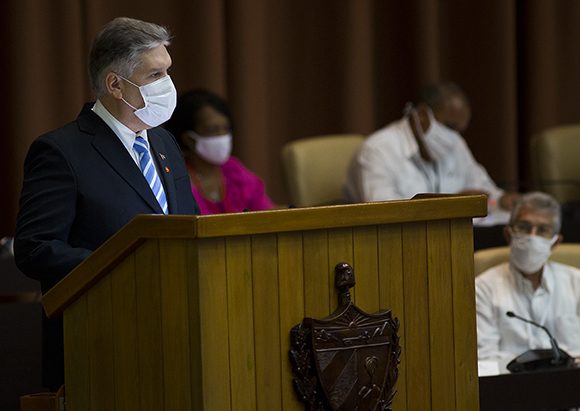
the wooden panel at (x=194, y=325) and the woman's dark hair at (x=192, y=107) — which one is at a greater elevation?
the woman's dark hair at (x=192, y=107)

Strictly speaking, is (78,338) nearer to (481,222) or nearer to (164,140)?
(164,140)

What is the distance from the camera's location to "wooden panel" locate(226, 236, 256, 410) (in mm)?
2533

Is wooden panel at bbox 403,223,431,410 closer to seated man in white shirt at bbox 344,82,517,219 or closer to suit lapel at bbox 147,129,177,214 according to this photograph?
suit lapel at bbox 147,129,177,214

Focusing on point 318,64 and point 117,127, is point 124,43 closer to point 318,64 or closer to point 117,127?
point 117,127

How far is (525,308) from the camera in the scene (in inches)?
181

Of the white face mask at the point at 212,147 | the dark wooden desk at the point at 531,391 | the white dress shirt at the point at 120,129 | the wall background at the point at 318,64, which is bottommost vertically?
the dark wooden desk at the point at 531,391

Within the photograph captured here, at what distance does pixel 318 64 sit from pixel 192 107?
8.00 feet

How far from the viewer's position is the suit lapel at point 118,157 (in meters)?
3.01

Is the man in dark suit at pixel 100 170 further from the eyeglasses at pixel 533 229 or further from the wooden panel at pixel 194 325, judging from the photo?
the eyeglasses at pixel 533 229

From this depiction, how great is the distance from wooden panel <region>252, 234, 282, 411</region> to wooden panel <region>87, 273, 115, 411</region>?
0.35 meters

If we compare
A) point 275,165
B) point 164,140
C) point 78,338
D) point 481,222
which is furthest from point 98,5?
point 78,338

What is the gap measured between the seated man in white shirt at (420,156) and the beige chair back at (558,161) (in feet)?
1.55

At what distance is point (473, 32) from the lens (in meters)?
8.51

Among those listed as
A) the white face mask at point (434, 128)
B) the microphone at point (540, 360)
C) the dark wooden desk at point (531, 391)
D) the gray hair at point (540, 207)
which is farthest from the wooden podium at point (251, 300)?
the white face mask at point (434, 128)
